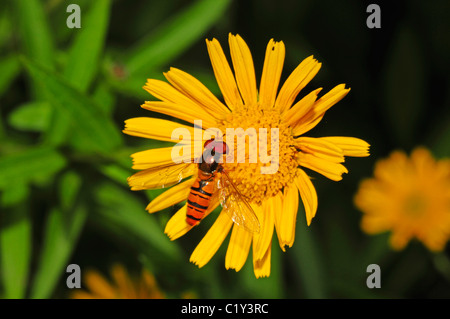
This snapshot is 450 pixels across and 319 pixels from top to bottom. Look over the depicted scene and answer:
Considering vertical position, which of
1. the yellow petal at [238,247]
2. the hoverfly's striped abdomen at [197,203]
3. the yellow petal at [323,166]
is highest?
the yellow petal at [323,166]

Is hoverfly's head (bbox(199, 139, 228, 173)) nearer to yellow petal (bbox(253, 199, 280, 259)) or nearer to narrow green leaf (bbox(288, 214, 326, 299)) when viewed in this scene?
yellow petal (bbox(253, 199, 280, 259))

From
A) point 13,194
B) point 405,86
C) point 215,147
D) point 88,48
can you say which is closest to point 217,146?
point 215,147

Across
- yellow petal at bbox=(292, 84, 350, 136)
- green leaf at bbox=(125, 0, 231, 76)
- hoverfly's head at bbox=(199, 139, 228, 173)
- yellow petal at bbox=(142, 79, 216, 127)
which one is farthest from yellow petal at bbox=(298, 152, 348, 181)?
green leaf at bbox=(125, 0, 231, 76)

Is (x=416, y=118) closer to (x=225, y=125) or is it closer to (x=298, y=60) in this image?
(x=298, y=60)

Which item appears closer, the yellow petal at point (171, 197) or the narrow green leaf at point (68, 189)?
the yellow petal at point (171, 197)

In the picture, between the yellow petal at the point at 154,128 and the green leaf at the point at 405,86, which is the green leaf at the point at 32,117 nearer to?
the yellow petal at the point at 154,128

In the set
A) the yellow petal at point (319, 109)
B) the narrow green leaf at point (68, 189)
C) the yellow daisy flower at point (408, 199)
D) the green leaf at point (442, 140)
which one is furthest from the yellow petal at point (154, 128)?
the green leaf at point (442, 140)
